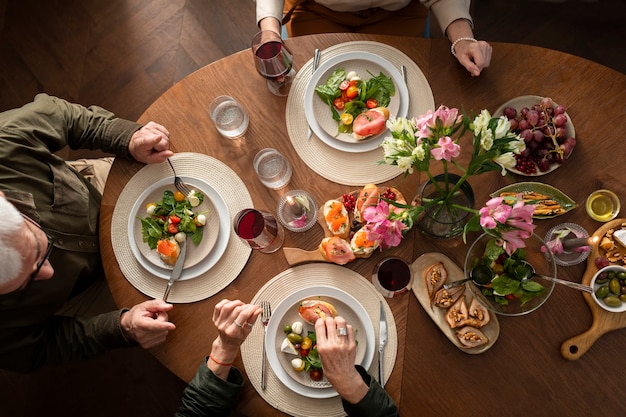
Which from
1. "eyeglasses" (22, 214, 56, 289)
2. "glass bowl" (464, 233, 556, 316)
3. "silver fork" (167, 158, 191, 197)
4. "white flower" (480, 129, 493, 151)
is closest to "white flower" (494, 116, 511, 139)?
"white flower" (480, 129, 493, 151)

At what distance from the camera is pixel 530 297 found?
1.17m

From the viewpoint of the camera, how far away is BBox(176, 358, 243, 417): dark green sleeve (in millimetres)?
1235

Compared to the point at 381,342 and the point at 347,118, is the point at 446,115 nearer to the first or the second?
the point at 347,118

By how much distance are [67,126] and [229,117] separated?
0.55 metres

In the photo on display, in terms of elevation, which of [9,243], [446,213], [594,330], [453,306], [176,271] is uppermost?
[9,243]

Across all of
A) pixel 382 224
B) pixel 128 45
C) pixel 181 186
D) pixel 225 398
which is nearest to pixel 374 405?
pixel 225 398

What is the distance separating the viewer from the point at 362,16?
1.75 m

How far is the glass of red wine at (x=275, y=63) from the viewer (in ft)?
4.47

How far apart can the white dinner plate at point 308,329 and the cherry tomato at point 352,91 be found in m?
0.59

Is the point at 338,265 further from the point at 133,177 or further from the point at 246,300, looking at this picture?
the point at 133,177

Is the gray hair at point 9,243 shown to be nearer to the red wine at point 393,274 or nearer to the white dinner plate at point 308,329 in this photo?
the white dinner plate at point 308,329

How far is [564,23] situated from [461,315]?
1980 millimetres

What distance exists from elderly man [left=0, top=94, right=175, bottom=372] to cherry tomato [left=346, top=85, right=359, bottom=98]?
59 cm

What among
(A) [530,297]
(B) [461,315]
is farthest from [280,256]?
(A) [530,297]
